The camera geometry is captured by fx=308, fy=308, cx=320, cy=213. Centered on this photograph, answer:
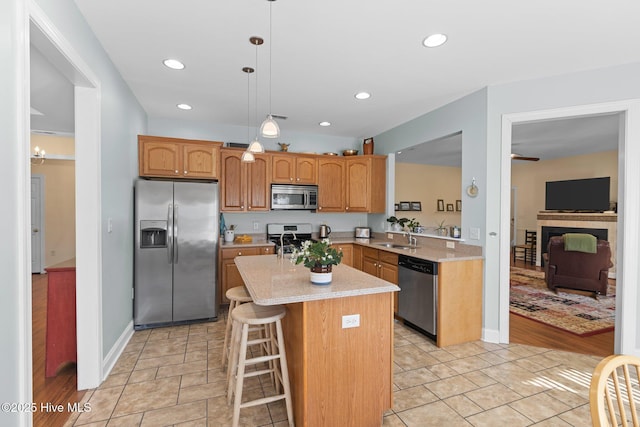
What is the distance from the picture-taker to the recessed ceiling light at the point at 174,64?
274 cm

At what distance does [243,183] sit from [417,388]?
3320mm

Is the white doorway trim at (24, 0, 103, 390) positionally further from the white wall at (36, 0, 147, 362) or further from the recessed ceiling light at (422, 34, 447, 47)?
the recessed ceiling light at (422, 34, 447, 47)

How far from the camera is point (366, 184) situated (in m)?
5.00

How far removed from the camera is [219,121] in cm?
461

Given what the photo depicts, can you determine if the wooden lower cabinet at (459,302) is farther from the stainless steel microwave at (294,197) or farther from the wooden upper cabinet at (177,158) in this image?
the wooden upper cabinet at (177,158)

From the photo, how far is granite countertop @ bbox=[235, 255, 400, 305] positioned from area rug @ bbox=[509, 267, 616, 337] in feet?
9.66

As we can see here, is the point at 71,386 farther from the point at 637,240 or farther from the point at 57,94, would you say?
the point at 637,240

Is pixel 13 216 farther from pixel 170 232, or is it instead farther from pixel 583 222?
pixel 583 222

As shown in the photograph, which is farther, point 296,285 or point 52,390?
point 52,390

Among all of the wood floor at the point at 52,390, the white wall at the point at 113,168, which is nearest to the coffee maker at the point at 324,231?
the white wall at the point at 113,168

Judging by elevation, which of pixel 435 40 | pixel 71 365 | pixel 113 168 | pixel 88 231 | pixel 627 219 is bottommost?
pixel 71 365

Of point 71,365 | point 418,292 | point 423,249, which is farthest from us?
point 423,249

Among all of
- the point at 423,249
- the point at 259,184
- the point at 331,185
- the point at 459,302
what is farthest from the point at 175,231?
the point at 459,302

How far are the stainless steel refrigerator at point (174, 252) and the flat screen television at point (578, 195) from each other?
303 inches
